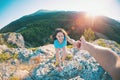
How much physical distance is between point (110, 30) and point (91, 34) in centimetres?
11169

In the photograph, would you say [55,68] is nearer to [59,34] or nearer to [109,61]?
[59,34]

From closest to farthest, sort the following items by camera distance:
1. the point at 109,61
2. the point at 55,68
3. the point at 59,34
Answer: the point at 109,61, the point at 59,34, the point at 55,68

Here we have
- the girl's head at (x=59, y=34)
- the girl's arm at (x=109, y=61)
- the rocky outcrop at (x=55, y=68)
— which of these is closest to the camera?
the girl's arm at (x=109, y=61)

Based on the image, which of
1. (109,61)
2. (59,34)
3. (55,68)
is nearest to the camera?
(109,61)

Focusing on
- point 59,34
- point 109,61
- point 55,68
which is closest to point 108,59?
point 109,61

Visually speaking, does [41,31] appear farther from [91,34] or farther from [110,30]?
[91,34]

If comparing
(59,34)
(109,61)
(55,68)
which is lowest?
(55,68)

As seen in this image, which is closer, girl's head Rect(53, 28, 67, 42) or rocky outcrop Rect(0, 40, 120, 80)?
girl's head Rect(53, 28, 67, 42)

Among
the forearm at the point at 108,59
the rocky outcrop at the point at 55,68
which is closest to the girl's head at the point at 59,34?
the forearm at the point at 108,59

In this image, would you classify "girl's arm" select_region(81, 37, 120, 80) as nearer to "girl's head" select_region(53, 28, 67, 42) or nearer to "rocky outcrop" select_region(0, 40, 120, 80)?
"girl's head" select_region(53, 28, 67, 42)

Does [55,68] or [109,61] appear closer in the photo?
[109,61]

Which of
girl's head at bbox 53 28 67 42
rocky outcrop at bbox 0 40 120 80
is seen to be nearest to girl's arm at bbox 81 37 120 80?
girl's head at bbox 53 28 67 42

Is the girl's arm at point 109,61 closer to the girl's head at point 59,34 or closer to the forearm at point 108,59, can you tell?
the forearm at point 108,59

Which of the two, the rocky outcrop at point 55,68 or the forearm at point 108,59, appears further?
the rocky outcrop at point 55,68
